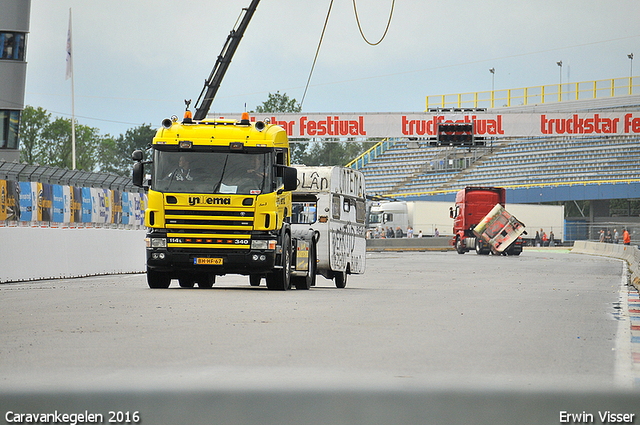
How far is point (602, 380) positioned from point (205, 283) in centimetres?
1295

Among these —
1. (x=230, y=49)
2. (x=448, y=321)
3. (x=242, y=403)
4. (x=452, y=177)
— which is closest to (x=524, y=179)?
(x=452, y=177)

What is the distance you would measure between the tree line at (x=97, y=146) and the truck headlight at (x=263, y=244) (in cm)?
7585

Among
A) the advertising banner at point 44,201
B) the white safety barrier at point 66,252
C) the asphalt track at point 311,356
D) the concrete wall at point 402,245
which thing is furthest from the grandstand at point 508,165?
the asphalt track at point 311,356

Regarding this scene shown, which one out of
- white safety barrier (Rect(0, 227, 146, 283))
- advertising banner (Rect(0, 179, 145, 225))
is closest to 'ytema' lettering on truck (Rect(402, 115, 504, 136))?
advertising banner (Rect(0, 179, 145, 225))

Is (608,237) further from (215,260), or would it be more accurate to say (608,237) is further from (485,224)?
(215,260)

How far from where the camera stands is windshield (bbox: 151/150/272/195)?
52.7 feet

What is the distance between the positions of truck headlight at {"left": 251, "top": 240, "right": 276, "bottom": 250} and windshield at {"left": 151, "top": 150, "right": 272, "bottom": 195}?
2.83 feet

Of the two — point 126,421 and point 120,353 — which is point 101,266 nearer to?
point 120,353

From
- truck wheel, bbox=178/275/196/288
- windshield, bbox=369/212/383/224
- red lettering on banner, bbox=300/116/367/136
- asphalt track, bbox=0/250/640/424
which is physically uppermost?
red lettering on banner, bbox=300/116/367/136

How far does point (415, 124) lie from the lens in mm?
48469

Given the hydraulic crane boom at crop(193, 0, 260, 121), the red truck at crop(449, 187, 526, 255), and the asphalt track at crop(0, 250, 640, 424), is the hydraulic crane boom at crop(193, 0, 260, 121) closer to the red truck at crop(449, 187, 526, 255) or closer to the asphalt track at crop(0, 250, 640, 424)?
the red truck at crop(449, 187, 526, 255)

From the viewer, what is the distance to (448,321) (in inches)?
432

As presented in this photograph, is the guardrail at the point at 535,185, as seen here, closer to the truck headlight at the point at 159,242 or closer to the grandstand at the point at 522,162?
the grandstand at the point at 522,162

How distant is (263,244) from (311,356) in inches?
336
